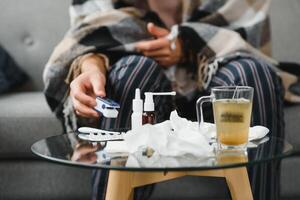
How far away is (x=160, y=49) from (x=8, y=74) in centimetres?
55

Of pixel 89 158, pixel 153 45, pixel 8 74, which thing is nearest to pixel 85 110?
pixel 89 158

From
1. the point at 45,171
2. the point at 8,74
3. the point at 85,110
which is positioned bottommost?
the point at 45,171

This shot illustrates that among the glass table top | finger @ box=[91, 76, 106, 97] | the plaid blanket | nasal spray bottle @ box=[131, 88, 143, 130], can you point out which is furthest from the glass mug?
the plaid blanket

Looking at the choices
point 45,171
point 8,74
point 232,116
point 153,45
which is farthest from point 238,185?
point 8,74

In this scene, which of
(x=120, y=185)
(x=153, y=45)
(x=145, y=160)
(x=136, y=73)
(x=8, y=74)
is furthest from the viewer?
(x=8, y=74)

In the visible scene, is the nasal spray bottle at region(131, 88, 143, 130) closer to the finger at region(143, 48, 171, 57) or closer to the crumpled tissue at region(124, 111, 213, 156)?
the crumpled tissue at region(124, 111, 213, 156)

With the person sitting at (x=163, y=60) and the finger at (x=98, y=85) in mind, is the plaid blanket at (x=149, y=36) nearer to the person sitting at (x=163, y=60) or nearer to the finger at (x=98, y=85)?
the person sitting at (x=163, y=60)

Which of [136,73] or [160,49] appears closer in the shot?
[136,73]

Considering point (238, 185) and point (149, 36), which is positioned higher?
point (149, 36)

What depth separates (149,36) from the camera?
1.33 metres

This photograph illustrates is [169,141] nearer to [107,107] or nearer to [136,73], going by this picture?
[107,107]

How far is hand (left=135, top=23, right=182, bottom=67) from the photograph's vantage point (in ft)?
4.09

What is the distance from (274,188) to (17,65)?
3.15ft

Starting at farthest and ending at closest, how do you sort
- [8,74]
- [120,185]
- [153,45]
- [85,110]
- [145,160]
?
[8,74] → [153,45] → [85,110] → [120,185] → [145,160]
